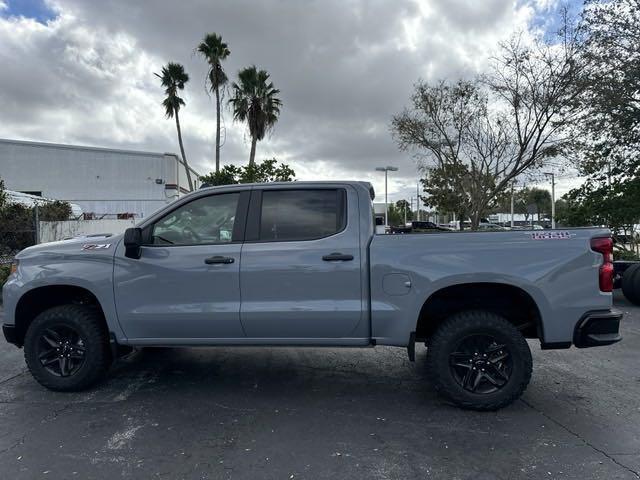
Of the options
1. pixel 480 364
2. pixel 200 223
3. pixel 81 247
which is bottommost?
pixel 480 364

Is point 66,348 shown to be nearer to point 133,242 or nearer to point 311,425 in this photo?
point 133,242

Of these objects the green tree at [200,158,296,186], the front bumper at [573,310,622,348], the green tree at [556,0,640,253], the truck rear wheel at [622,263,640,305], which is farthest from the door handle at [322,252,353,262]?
the green tree at [200,158,296,186]

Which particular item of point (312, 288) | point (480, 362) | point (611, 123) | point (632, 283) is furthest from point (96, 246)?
point (611, 123)

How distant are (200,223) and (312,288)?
1235 millimetres

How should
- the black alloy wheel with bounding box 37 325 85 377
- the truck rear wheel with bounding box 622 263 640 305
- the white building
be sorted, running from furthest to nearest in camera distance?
the white building
the truck rear wheel with bounding box 622 263 640 305
the black alloy wheel with bounding box 37 325 85 377

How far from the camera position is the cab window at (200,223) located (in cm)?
433

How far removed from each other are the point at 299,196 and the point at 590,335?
2714mm

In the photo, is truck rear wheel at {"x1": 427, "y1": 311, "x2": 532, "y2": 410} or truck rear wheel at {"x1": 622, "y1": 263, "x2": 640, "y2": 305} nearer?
truck rear wheel at {"x1": 427, "y1": 311, "x2": 532, "y2": 410}

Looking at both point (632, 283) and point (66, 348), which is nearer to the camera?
point (66, 348)

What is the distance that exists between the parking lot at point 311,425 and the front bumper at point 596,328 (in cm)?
65

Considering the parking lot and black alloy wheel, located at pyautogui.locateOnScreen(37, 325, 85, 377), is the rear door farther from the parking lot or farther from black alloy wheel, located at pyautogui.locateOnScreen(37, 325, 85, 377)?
black alloy wheel, located at pyautogui.locateOnScreen(37, 325, 85, 377)

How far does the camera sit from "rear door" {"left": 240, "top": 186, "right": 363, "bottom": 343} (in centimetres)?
404

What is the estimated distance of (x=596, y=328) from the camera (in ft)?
12.6

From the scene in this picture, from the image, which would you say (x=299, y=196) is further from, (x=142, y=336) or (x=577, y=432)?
(x=577, y=432)
